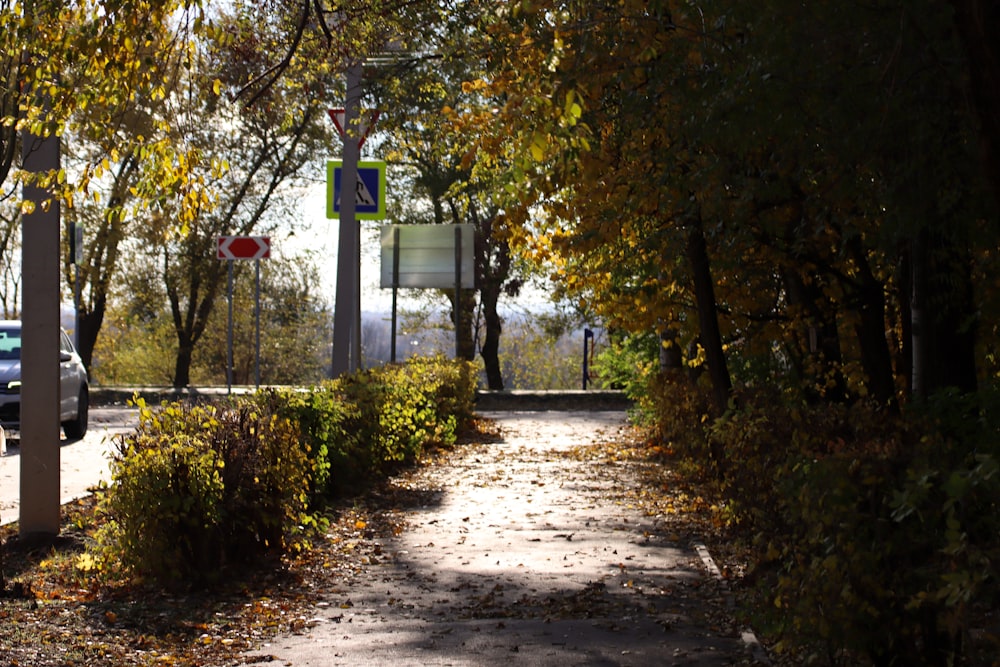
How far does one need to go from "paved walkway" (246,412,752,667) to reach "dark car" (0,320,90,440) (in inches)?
257

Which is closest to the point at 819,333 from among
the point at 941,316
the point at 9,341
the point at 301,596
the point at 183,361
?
the point at 941,316

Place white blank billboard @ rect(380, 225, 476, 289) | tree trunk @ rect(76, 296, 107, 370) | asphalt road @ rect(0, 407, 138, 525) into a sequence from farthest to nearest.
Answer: tree trunk @ rect(76, 296, 107, 370)
white blank billboard @ rect(380, 225, 476, 289)
asphalt road @ rect(0, 407, 138, 525)

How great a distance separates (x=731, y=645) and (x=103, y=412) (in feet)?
60.3

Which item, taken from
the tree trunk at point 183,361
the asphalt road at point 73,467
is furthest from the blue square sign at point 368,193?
the tree trunk at point 183,361

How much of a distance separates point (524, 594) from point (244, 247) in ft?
47.9

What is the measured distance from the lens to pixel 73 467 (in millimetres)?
14258

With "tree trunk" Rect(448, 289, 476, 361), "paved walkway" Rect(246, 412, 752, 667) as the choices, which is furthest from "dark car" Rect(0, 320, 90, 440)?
"tree trunk" Rect(448, 289, 476, 361)

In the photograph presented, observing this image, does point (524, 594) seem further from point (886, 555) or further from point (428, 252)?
point (428, 252)

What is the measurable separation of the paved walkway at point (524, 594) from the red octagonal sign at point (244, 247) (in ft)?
30.2

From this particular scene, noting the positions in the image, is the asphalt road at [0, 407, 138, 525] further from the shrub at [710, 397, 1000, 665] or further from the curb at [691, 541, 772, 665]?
the shrub at [710, 397, 1000, 665]

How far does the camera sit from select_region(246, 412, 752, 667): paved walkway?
19.5 feet


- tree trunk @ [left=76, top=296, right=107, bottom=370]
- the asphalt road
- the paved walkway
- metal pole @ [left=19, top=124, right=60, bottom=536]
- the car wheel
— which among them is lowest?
the paved walkway

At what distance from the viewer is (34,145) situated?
8.51 meters

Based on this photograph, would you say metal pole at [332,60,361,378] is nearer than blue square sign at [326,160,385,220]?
Yes
